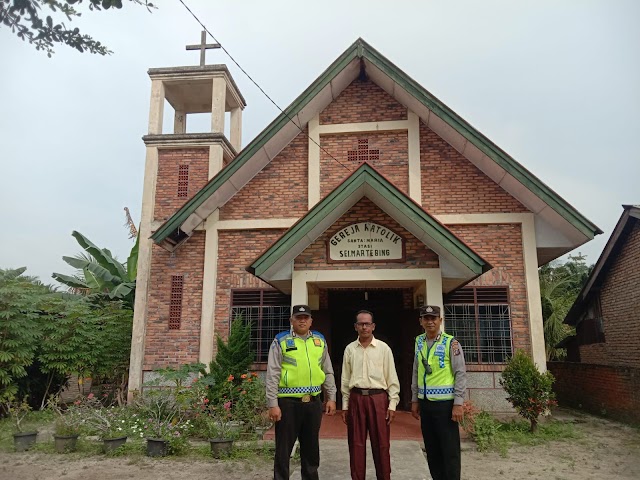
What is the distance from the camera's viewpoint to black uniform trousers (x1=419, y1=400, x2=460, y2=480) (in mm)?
4582

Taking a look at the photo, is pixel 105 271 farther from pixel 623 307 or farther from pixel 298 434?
pixel 623 307

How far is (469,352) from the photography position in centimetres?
940

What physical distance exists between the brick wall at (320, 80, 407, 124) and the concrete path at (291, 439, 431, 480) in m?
6.56

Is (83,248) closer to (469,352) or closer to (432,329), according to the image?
(469,352)

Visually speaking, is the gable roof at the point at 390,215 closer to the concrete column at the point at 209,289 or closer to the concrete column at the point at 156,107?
the concrete column at the point at 209,289

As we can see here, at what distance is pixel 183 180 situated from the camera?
11.4 metres

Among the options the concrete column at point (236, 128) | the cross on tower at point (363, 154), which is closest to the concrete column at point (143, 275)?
the concrete column at point (236, 128)

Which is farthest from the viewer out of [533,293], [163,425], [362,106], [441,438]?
[362,106]

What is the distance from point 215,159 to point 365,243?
15.8ft

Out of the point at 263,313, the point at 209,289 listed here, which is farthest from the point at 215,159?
the point at 263,313

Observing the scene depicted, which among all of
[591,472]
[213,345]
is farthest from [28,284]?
[591,472]

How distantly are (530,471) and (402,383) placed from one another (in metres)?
4.28

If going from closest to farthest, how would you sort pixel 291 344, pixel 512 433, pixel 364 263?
pixel 291 344 → pixel 364 263 → pixel 512 433

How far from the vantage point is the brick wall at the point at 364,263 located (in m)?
8.04
